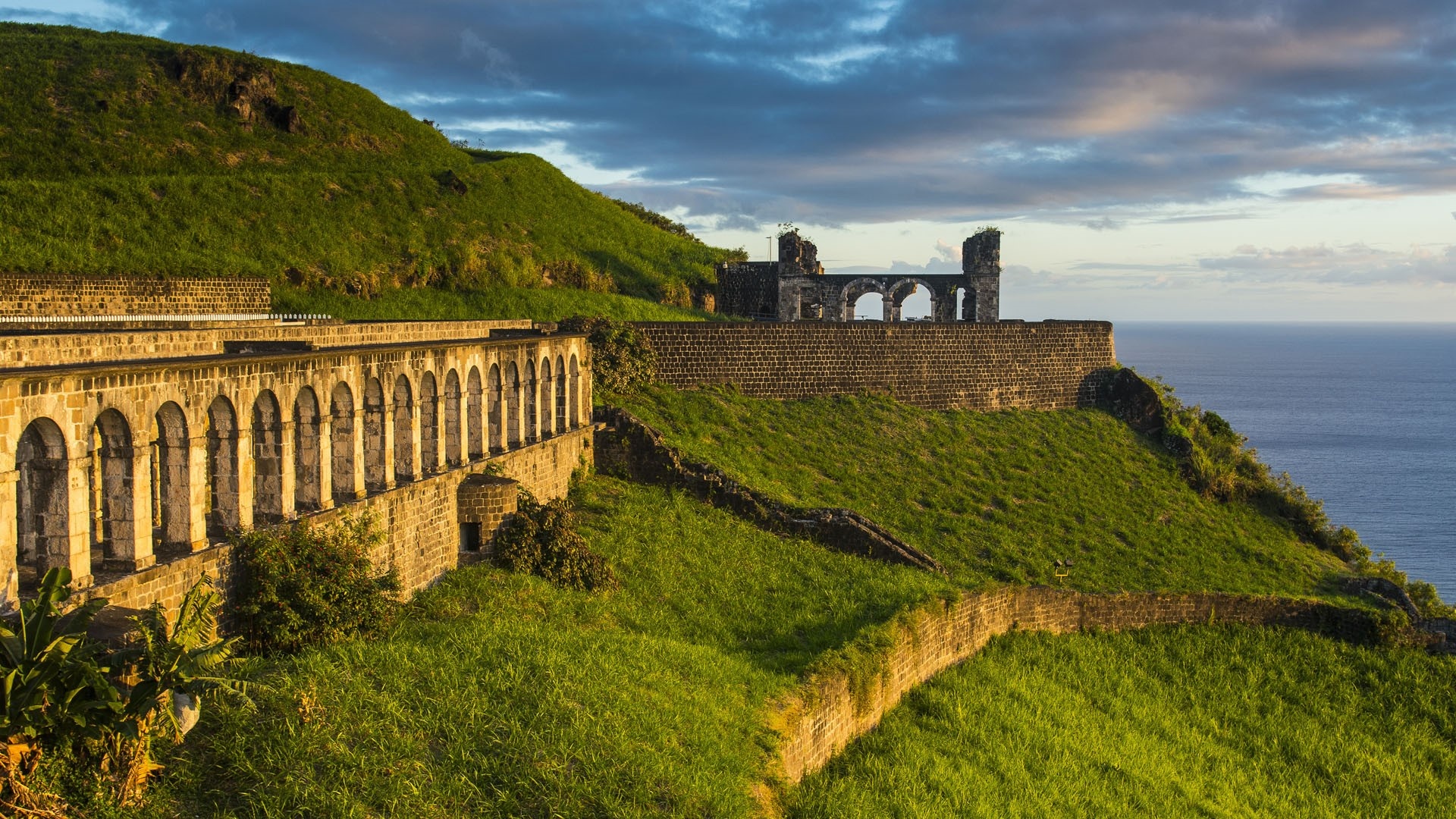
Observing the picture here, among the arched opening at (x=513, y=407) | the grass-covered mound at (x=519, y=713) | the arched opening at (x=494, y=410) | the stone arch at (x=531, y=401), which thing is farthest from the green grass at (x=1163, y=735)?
the stone arch at (x=531, y=401)

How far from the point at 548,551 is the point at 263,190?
2734cm

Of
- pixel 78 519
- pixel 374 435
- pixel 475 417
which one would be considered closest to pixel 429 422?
pixel 475 417

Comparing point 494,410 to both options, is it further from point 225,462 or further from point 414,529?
point 225,462

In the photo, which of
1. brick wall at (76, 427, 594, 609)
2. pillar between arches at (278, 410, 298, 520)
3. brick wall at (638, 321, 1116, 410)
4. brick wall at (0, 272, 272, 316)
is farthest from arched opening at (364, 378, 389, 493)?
brick wall at (638, 321, 1116, 410)

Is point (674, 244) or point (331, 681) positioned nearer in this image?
point (331, 681)

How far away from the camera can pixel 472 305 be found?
39969mm

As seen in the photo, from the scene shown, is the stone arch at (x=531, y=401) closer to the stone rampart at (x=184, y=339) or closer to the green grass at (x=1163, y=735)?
the stone rampart at (x=184, y=339)

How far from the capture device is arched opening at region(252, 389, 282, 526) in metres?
14.9

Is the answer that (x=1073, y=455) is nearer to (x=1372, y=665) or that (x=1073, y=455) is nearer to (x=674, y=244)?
(x=1372, y=665)

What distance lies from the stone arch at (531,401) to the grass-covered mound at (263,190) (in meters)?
15.5

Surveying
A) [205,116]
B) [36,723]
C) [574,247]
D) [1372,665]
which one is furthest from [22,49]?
[1372,665]

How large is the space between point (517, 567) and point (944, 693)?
6.92 m

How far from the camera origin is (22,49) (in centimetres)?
4628

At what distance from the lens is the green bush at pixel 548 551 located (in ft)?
63.1
